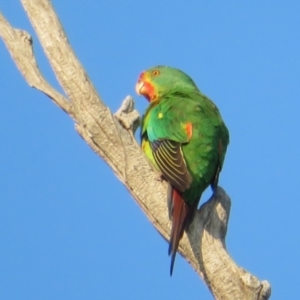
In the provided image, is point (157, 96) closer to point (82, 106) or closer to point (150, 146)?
point (150, 146)

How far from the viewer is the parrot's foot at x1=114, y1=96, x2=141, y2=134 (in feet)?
18.4

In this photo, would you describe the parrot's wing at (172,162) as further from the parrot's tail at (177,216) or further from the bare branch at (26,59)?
the bare branch at (26,59)

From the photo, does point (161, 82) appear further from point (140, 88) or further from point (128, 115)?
point (128, 115)

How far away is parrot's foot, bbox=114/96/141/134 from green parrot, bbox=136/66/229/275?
28 cm

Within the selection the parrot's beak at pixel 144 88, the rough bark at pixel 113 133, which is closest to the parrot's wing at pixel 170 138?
the rough bark at pixel 113 133

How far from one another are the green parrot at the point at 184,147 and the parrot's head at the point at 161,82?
47 centimetres

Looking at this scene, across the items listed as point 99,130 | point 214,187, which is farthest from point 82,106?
point 214,187

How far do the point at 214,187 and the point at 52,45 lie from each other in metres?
1.58

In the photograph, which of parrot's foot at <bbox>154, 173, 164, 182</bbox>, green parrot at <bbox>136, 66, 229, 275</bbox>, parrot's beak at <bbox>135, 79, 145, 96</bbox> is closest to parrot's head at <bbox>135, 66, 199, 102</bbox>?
parrot's beak at <bbox>135, 79, 145, 96</bbox>

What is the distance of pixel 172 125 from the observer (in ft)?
19.1

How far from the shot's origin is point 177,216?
521cm

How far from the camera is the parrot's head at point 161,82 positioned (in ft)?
22.5

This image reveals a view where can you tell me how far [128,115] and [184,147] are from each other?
1.61 feet

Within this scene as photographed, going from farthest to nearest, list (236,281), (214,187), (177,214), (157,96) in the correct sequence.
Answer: (157,96)
(214,187)
(177,214)
(236,281)
